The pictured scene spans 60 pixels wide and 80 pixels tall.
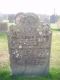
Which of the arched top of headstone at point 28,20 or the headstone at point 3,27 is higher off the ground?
the arched top of headstone at point 28,20

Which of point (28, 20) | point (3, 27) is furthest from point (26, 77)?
point (3, 27)

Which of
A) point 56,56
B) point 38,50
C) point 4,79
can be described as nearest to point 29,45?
point 38,50

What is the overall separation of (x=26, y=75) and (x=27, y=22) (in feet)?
5.94

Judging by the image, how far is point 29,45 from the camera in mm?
8195

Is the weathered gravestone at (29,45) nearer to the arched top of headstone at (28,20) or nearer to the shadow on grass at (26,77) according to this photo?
the arched top of headstone at (28,20)

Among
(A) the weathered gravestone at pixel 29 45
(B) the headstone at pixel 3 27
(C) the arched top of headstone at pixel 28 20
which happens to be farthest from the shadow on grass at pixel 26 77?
(B) the headstone at pixel 3 27

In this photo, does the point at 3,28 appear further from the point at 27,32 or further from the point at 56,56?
the point at 27,32

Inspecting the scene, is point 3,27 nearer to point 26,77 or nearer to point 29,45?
point 29,45

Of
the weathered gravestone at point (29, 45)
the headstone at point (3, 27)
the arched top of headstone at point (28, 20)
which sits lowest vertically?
the headstone at point (3, 27)

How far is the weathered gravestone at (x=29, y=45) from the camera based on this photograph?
26.4ft

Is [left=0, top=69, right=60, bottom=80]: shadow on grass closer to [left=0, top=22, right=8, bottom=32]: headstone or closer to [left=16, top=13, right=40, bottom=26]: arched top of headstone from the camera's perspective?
[left=16, top=13, right=40, bottom=26]: arched top of headstone

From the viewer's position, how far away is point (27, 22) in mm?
8031

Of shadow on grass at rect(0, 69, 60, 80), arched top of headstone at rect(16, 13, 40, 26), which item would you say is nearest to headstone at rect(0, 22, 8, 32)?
shadow on grass at rect(0, 69, 60, 80)

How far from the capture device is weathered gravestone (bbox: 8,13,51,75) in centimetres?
805
